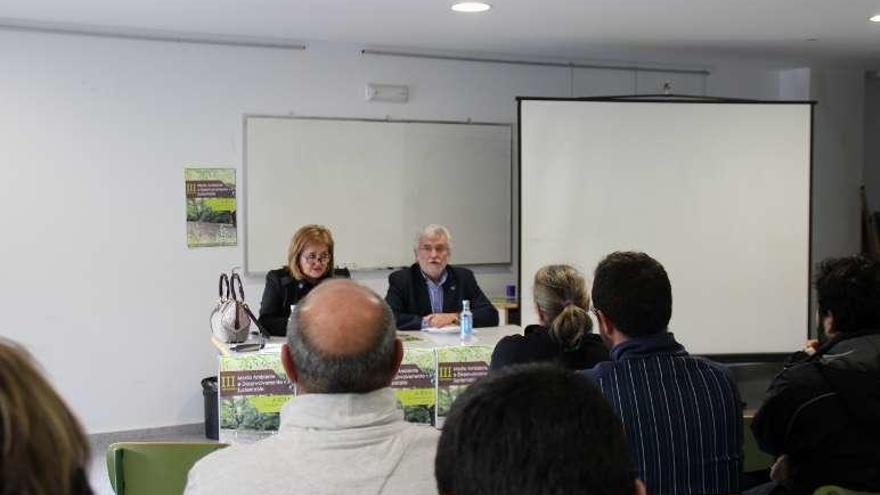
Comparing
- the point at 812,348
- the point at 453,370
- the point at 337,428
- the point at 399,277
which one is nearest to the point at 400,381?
the point at 453,370

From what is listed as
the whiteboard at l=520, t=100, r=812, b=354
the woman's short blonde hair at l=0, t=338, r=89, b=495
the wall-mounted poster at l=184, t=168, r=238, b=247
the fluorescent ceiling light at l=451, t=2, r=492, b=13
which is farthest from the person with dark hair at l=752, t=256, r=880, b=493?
the wall-mounted poster at l=184, t=168, r=238, b=247

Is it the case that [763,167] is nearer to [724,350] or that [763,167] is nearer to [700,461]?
[724,350]

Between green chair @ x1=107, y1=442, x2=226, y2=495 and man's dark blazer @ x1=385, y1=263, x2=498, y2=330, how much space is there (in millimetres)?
2183

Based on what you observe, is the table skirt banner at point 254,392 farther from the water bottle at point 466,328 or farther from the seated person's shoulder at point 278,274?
the seated person's shoulder at point 278,274

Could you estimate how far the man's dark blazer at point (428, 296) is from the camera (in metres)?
4.50

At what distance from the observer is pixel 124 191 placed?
523cm

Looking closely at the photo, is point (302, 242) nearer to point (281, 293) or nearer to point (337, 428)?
point (281, 293)

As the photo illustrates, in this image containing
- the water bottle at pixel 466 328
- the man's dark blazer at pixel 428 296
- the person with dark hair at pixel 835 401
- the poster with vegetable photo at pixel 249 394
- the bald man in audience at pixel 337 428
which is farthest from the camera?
the man's dark blazer at pixel 428 296

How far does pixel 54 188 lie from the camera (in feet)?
16.6

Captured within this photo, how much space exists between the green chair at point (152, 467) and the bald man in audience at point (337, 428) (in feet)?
2.34

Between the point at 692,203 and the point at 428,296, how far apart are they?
7.93 feet

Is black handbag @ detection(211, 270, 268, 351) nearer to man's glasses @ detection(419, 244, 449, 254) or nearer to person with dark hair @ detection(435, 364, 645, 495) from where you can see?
man's glasses @ detection(419, 244, 449, 254)

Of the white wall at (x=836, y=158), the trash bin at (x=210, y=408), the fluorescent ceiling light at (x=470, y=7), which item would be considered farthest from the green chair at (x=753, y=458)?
the white wall at (x=836, y=158)

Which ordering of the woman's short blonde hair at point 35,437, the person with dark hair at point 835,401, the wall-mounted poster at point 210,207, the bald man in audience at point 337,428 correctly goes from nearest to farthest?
the woman's short blonde hair at point 35,437, the bald man in audience at point 337,428, the person with dark hair at point 835,401, the wall-mounted poster at point 210,207
